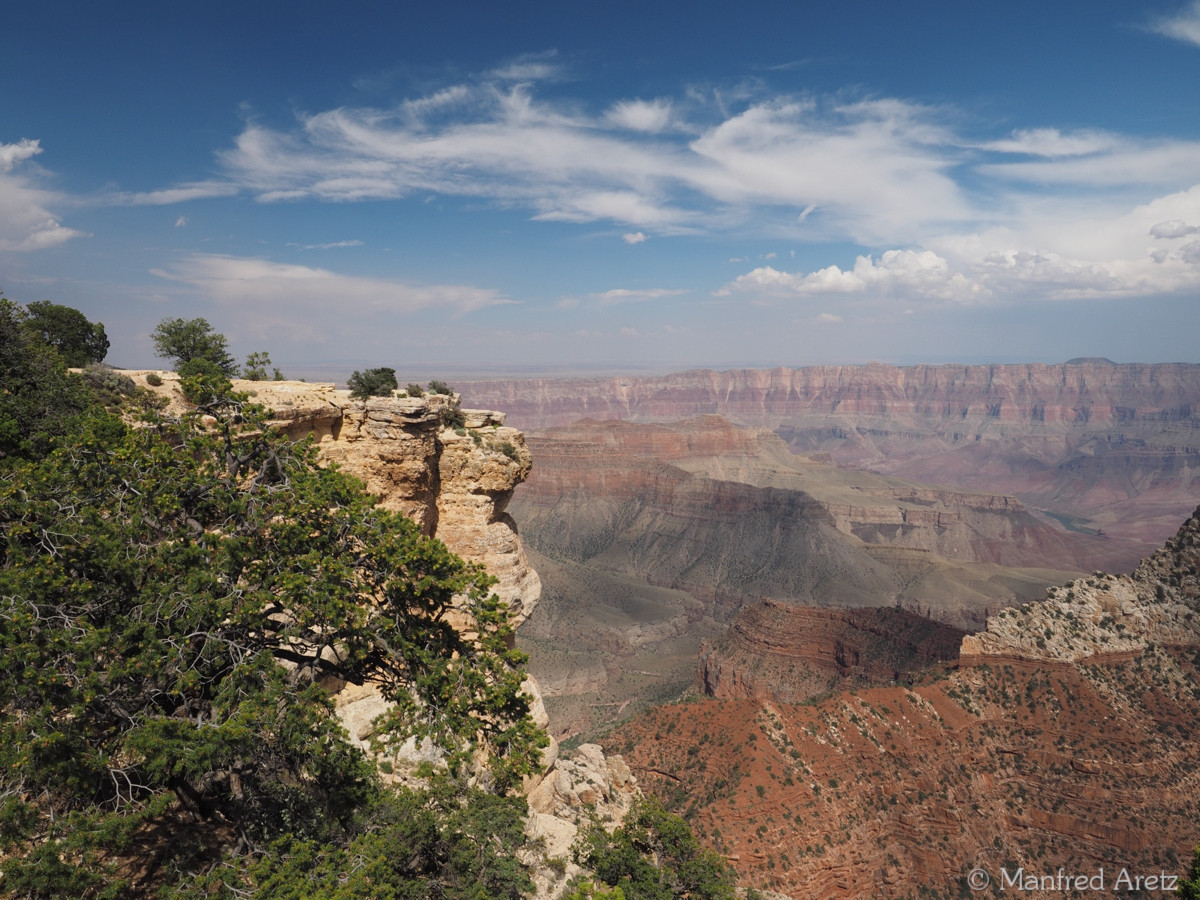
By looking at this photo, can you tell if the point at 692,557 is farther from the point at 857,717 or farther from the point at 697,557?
the point at 857,717

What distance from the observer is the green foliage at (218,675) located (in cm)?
863

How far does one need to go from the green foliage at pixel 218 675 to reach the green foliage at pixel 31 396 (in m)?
4.38

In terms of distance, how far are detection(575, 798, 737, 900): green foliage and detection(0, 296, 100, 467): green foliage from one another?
16611 mm

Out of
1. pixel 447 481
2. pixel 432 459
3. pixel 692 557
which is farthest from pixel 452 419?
pixel 692 557

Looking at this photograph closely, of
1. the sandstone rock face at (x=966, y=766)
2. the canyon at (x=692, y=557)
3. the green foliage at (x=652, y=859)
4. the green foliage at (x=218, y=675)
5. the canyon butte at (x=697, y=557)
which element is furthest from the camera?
the canyon butte at (x=697, y=557)

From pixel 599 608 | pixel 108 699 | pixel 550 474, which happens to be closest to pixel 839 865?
pixel 108 699

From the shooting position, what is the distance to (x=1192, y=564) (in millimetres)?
45906

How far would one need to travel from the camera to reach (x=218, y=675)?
10.1 metres

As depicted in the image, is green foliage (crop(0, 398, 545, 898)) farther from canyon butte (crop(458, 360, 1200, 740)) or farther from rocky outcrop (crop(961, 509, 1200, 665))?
canyon butte (crop(458, 360, 1200, 740))

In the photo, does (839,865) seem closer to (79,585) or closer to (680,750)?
(680,750)

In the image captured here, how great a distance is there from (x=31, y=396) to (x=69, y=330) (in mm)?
14735

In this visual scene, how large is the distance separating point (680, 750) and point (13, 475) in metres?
36.1

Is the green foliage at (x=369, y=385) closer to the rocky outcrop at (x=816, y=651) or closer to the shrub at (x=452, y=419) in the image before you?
the shrub at (x=452, y=419)

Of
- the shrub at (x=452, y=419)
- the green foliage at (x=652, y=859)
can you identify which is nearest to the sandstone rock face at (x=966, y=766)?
the green foliage at (x=652, y=859)
